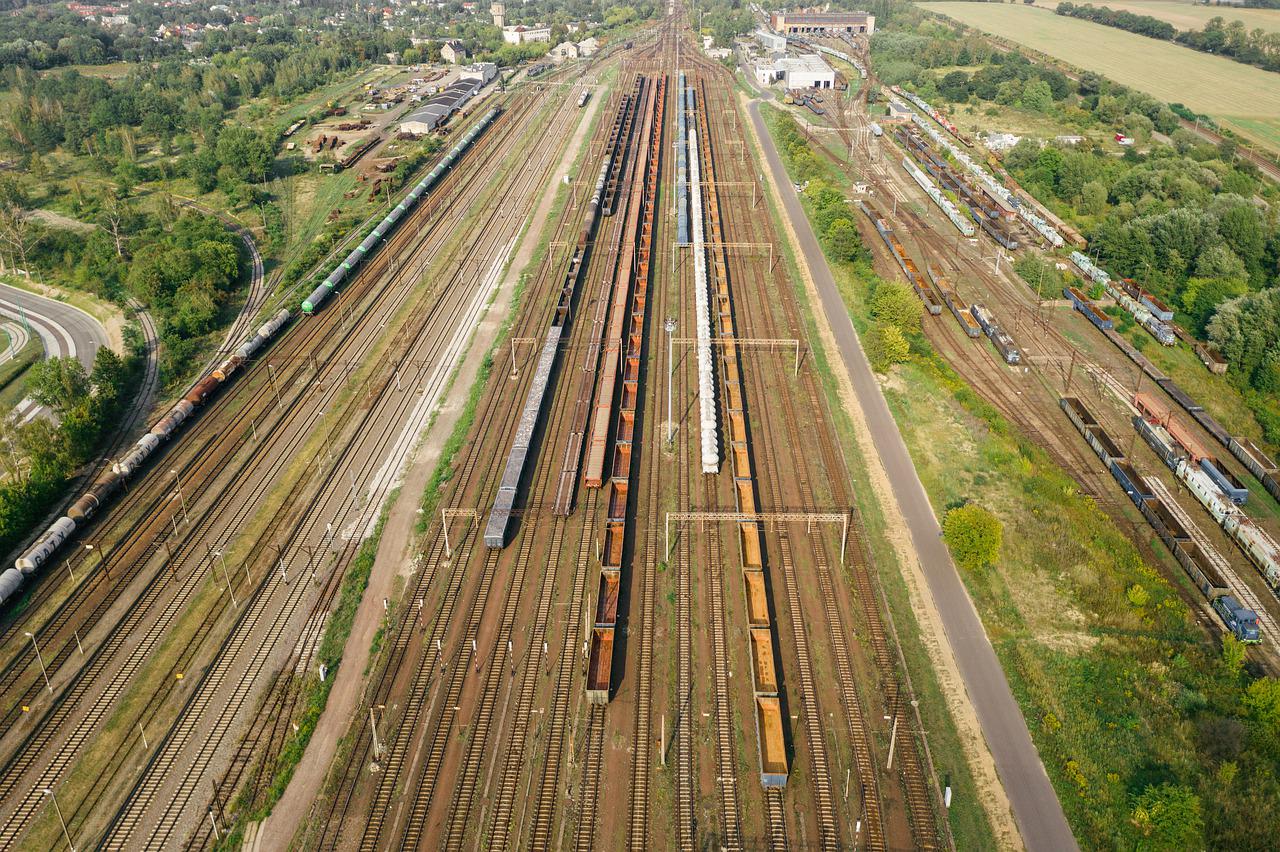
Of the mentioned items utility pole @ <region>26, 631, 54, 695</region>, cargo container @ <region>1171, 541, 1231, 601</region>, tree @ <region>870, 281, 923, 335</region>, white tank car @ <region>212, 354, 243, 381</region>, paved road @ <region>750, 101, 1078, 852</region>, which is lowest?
utility pole @ <region>26, 631, 54, 695</region>

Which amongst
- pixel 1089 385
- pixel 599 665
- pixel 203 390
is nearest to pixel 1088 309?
pixel 1089 385

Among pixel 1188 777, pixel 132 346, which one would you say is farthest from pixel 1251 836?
pixel 132 346

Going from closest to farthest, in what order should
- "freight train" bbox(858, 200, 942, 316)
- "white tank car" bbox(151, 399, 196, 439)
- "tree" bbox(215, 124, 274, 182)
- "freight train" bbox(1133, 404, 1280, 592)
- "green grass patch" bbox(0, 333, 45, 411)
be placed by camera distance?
"freight train" bbox(1133, 404, 1280, 592) → "white tank car" bbox(151, 399, 196, 439) → "green grass patch" bbox(0, 333, 45, 411) → "freight train" bbox(858, 200, 942, 316) → "tree" bbox(215, 124, 274, 182)

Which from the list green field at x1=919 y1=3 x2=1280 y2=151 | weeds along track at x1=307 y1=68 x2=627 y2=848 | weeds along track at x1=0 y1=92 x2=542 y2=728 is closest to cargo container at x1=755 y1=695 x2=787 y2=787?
weeds along track at x1=307 y1=68 x2=627 y2=848

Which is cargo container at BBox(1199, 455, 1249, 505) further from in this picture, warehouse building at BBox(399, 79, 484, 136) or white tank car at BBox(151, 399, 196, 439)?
warehouse building at BBox(399, 79, 484, 136)

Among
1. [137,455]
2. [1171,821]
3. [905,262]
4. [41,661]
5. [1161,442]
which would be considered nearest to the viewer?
[1171,821]

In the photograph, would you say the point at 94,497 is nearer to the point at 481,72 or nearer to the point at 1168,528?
the point at 1168,528

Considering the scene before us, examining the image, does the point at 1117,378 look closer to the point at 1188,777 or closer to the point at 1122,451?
the point at 1122,451
